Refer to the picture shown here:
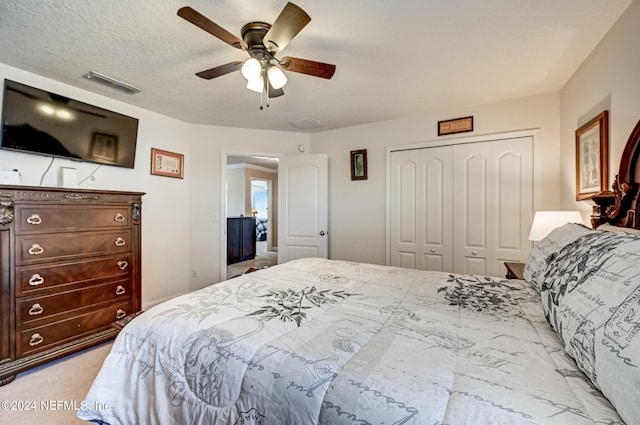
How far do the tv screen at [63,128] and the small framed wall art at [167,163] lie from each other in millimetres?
282

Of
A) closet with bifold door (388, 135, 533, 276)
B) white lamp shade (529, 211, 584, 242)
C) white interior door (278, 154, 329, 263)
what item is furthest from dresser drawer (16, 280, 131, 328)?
white lamp shade (529, 211, 584, 242)

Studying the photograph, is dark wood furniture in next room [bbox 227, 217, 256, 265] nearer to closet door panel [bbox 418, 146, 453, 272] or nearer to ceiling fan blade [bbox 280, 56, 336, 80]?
closet door panel [bbox 418, 146, 453, 272]

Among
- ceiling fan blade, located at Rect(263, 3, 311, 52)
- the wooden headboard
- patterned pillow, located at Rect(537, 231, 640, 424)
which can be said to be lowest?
patterned pillow, located at Rect(537, 231, 640, 424)

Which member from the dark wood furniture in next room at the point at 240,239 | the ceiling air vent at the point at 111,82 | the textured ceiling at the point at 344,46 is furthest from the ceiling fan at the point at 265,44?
the dark wood furniture in next room at the point at 240,239

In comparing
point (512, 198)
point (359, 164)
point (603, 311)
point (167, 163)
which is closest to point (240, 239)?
point (167, 163)

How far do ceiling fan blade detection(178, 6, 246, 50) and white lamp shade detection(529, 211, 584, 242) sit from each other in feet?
8.48

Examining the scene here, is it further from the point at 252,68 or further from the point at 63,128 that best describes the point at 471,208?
the point at 63,128

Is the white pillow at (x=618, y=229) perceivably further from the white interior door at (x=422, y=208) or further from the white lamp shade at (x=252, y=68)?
the white lamp shade at (x=252, y=68)

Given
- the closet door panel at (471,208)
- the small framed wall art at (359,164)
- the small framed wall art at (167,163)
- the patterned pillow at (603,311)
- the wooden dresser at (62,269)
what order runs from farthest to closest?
the small framed wall art at (359,164), the small framed wall art at (167,163), the closet door panel at (471,208), the wooden dresser at (62,269), the patterned pillow at (603,311)

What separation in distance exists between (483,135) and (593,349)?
2767mm

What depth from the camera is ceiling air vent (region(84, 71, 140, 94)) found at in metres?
2.30

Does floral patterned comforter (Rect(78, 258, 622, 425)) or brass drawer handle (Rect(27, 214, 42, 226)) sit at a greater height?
brass drawer handle (Rect(27, 214, 42, 226))

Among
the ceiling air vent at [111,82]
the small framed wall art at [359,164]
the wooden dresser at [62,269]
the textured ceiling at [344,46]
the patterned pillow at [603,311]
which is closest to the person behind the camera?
the patterned pillow at [603,311]

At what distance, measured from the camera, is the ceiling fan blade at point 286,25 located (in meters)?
1.30
